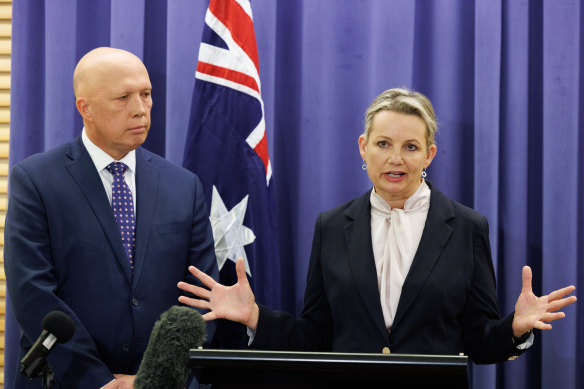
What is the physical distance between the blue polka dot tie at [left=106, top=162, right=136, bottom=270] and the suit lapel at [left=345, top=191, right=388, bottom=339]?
2.78ft

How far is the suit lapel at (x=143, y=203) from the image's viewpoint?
2625 mm

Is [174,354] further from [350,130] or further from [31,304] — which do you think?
[350,130]

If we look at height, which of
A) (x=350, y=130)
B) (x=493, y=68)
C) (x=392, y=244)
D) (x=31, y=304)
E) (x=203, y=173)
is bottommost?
(x=31, y=304)

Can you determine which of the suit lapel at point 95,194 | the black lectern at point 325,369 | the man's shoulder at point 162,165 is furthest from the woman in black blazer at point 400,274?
the black lectern at point 325,369

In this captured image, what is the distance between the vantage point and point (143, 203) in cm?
269

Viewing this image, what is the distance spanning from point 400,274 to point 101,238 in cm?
114

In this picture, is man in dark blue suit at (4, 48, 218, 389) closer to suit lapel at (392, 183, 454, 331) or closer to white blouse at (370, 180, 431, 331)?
white blouse at (370, 180, 431, 331)

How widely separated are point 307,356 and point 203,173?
1.87 m

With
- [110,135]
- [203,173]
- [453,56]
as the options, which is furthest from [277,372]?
[453,56]

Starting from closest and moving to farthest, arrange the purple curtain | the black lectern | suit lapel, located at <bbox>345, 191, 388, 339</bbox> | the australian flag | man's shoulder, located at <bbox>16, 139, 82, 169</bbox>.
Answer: the black lectern
suit lapel, located at <bbox>345, 191, 388, 339</bbox>
man's shoulder, located at <bbox>16, 139, 82, 169</bbox>
the australian flag
the purple curtain

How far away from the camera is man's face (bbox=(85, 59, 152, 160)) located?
8.84 feet

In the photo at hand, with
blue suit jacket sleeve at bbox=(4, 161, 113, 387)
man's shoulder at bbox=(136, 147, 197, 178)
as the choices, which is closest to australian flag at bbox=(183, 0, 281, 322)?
man's shoulder at bbox=(136, 147, 197, 178)

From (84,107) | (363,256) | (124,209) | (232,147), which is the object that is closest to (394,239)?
(363,256)

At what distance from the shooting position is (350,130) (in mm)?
3492
